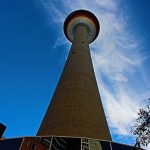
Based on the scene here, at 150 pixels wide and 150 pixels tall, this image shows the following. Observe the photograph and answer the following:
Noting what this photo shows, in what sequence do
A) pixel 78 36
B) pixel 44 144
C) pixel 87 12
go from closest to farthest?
pixel 44 144
pixel 78 36
pixel 87 12

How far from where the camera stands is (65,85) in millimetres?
28594

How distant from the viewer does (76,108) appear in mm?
24891

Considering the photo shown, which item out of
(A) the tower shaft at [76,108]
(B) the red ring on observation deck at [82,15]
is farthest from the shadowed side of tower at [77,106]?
(B) the red ring on observation deck at [82,15]

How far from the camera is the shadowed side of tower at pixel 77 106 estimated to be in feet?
76.6

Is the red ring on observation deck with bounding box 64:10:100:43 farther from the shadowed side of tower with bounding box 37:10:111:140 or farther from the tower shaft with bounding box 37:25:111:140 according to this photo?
the tower shaft with bounding box 37:25:111:140

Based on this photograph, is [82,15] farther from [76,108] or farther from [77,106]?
[76,108]

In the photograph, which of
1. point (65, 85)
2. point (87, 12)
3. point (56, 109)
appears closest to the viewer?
point (56, 109)

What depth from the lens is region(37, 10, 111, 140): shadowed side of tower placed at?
76.6ft

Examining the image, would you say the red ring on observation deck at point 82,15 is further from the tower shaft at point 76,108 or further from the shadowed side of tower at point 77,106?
the tower shaft at point 76,108

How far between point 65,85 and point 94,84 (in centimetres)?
361

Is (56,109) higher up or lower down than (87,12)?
lower down

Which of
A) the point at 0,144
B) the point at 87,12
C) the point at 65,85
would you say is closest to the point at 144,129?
the point at 0,144

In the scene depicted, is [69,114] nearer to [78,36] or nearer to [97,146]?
[97,146]

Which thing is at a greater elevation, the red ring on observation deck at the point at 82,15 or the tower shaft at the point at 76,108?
the red ring on observation deck at the point at 82,15
